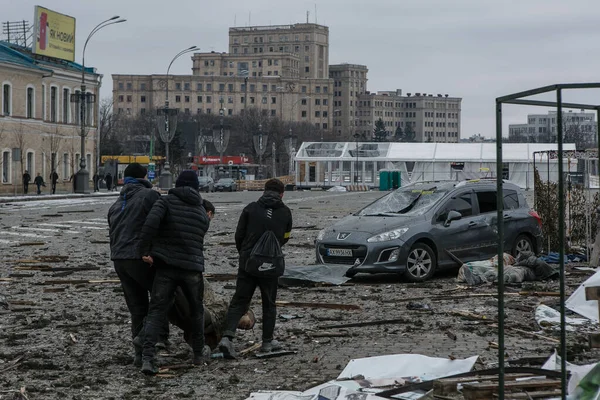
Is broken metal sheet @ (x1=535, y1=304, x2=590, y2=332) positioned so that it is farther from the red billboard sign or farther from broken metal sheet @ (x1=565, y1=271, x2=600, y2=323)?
the red billboard sign

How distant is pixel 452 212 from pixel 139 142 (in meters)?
126

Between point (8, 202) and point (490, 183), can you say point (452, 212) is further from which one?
point (8, 202)

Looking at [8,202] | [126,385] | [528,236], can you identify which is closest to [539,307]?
[126,385]

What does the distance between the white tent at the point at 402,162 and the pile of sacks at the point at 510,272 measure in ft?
184

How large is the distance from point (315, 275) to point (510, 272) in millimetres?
2958

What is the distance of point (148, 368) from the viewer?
8.95m

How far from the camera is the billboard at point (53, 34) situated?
76.2 m

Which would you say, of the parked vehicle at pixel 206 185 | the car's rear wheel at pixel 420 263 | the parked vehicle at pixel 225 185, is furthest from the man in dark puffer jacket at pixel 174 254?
the parked vehicle at pixel 225 185

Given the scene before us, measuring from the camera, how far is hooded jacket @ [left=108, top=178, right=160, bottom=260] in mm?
9398

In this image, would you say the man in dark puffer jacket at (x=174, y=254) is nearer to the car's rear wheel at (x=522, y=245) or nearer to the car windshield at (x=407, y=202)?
the car windshield at (x=407, y=202)

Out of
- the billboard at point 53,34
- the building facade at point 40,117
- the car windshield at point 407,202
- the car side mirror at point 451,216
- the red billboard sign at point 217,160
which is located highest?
the billboard at point 53,34

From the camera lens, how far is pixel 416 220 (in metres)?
16.7

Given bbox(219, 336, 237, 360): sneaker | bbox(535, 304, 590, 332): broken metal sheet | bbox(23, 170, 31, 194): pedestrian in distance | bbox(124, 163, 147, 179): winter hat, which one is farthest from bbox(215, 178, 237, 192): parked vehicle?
bbox(219, 336, 237, 360): sneaker

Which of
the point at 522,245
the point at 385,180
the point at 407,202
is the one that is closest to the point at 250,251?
the point at 407,202
